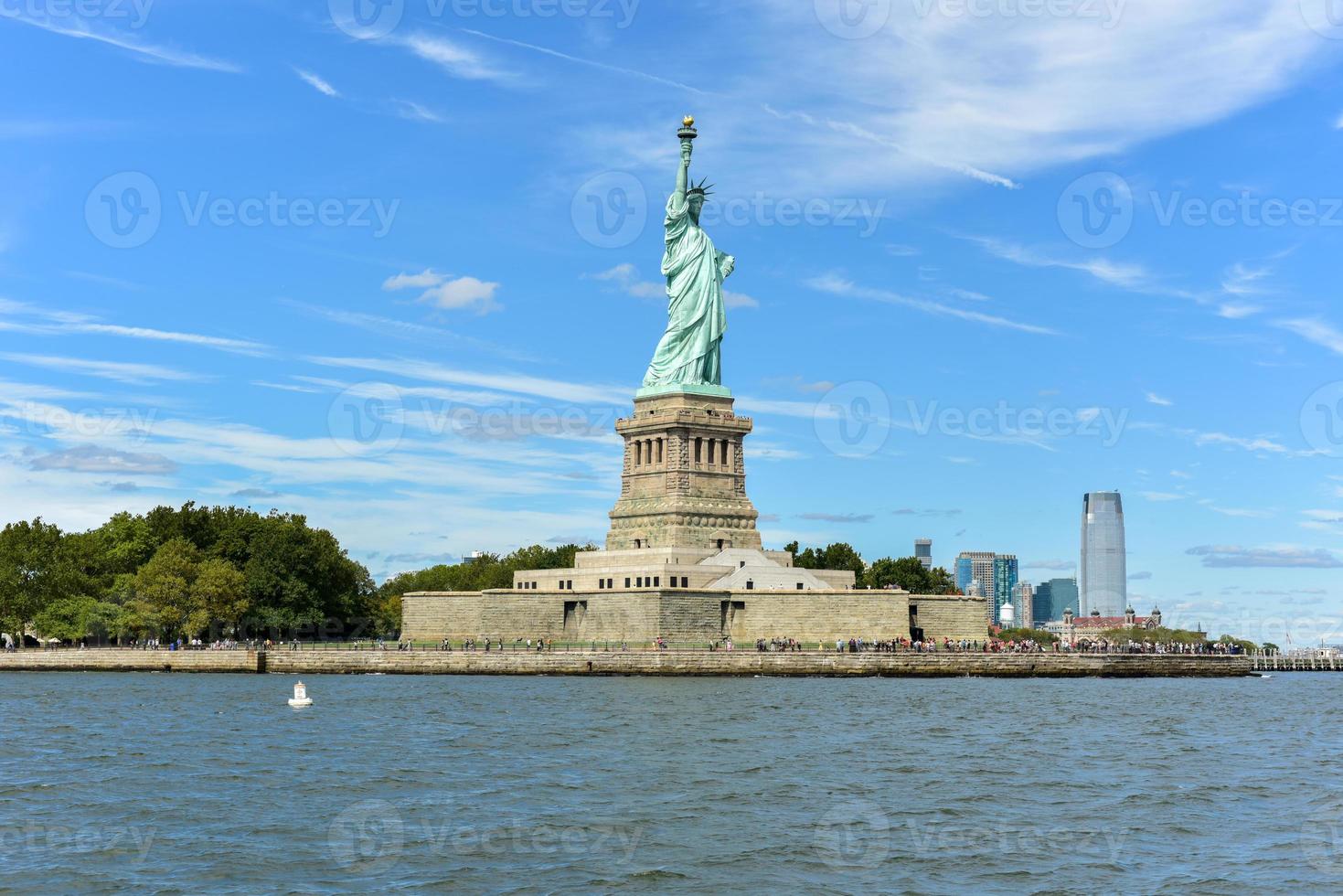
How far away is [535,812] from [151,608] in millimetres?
81357

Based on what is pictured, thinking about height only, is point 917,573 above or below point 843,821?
above

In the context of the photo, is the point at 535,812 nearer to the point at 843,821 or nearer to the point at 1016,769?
the point at 843,821

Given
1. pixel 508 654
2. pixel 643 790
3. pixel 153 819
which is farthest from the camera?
pixel 508 654

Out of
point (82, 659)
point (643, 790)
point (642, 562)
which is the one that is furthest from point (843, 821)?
point (82, 659)

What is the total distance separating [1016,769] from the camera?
48438 millimetres

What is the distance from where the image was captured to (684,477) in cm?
11412

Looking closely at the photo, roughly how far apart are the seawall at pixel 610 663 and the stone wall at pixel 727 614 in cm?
615

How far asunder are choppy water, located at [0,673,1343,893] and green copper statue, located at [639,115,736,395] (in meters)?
47.2

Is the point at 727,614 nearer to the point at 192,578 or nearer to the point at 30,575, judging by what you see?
the point at 192,578
